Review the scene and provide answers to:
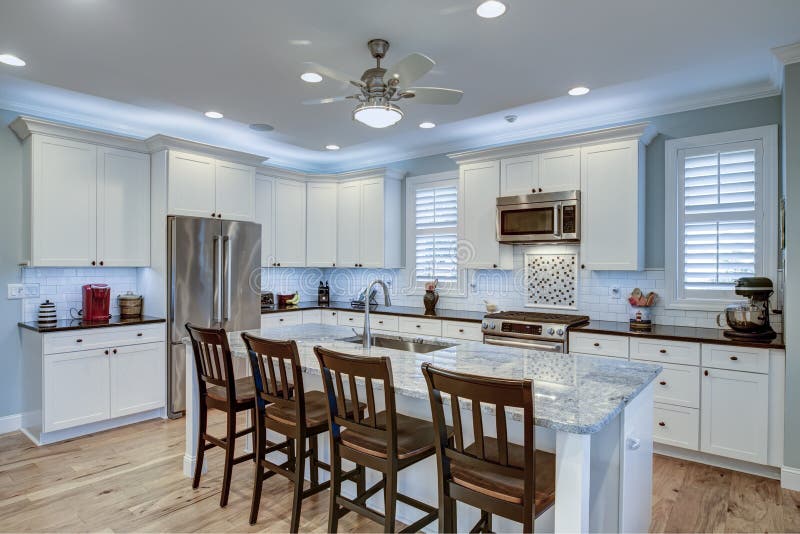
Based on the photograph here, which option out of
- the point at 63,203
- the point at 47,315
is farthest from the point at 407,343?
the point at 63,203

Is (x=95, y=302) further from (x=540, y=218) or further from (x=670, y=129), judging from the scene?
(x=670, y=129)

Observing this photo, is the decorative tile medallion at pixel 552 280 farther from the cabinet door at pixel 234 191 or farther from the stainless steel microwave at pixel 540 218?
the cabinet door at pixel 234 191

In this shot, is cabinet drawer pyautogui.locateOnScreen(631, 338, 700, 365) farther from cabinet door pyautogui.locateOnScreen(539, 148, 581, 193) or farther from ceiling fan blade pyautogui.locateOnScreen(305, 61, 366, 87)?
ceiling fan blade pyautogui.locateOnScreen(305, 61, 366, 87)

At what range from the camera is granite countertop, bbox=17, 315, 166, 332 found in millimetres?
3788

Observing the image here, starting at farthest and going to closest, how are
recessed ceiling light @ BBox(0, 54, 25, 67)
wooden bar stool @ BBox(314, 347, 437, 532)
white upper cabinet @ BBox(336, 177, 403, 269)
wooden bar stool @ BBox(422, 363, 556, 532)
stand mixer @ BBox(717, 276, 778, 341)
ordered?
1. white upper cabinet @ BBox(336, 177, 403, 269)
2. stand mixer @ BBox(717, 276, 778, 341)
3. recessed ceiling light @ BBox(0, 54, 25, 67)
4. wooden bar stool @ BBox(314, 347, 437, 532)
5. wooden bar stool @ BBox(422, 363, 556, 532)

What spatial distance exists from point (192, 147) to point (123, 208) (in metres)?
0.84

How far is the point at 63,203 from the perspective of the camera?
159 inches

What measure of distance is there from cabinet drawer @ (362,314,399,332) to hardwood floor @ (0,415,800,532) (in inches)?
86.1

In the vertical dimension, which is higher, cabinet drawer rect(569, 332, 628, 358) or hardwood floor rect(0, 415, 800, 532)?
cabinet drawer rect(569, 332, 628, 358)

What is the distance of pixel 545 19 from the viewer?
97.0 inches

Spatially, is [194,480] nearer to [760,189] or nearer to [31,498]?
[31,498]

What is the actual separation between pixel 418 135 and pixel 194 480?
146 inches

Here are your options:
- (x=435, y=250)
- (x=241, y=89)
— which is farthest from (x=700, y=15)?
(x=435, y=250)

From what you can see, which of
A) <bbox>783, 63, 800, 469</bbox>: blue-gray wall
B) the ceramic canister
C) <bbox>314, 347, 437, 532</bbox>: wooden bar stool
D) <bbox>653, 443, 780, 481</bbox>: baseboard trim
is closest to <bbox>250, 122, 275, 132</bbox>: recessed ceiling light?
the ceramic canister
